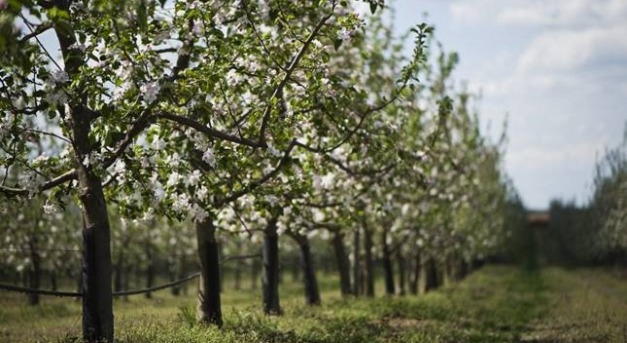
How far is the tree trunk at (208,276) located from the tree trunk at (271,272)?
3.78m

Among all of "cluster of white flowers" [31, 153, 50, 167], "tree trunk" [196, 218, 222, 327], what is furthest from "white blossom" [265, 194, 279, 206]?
"cluster of white flowers" [31, 153, 50, 167]

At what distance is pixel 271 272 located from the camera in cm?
1917

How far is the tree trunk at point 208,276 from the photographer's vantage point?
14797 mm

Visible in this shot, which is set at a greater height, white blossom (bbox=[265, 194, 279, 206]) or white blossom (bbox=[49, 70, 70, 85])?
white blossom (bbox=[49, 70, 70, 85])

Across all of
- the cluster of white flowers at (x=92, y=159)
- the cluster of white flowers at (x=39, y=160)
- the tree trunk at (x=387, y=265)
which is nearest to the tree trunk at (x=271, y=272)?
the cluster of white flowers at (x=39, y=160)

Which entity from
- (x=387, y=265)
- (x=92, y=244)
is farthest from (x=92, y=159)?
(x=387, y=265)

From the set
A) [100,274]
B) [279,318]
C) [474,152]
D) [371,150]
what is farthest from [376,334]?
[474,152]

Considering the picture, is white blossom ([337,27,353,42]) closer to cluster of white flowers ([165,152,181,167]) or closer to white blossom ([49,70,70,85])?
cluster of white flowers ([165,152,181,167])

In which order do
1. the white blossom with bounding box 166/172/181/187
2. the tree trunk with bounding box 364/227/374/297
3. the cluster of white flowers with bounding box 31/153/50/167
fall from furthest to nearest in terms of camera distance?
the tree trunk with bounding box 364/227/374/297 → the cluster of white flowers with bounding box 31/153/50/167 → the white blossom with bounding box 166/172/181/187

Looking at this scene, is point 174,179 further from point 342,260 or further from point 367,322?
point 342,260

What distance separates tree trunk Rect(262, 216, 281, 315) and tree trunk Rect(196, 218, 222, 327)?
3.78 metres

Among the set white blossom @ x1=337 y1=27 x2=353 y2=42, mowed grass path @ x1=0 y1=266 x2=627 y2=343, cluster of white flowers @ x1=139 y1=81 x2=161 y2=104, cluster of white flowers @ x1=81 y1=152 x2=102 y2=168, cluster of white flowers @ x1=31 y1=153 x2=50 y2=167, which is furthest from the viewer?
mowed grass path @ x1=0 y1=266 x2=627 y2=343

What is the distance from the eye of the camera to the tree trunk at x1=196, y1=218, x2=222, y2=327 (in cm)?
1480

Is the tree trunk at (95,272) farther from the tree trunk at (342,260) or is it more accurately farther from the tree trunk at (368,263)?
the tree trunk at (368,263)
